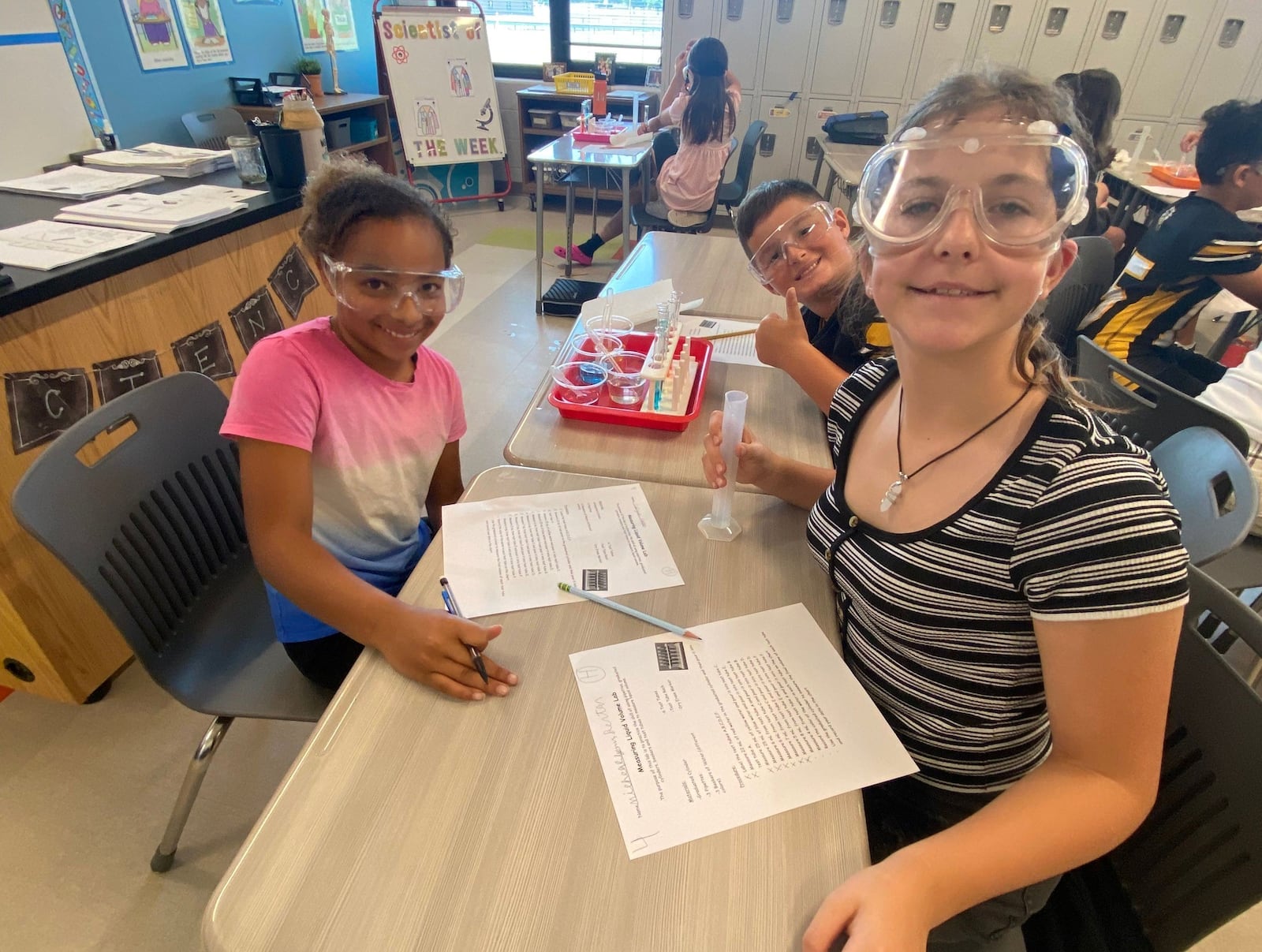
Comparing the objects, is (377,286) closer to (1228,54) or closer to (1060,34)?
(1060,34)

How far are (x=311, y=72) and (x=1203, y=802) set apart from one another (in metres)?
5.57

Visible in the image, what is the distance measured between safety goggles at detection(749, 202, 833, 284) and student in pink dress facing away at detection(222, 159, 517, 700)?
73 centimetres

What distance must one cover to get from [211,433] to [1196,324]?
4.55 m

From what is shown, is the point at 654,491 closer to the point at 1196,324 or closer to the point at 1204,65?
the point at 1196,324

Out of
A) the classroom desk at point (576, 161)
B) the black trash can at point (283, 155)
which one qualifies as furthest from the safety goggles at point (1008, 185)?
the classroom desk at point (576, 161)

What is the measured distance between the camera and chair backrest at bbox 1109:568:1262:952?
713 mm

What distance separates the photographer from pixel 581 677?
0.78 meters

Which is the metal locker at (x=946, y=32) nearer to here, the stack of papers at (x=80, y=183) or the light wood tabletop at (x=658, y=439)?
the light wood tabletop at (x=658, y=439)

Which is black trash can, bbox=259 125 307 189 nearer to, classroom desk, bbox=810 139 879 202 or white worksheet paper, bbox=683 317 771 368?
white worksheet paper, bbox=683 317 771 368

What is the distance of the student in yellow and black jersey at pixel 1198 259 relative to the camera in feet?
6.88

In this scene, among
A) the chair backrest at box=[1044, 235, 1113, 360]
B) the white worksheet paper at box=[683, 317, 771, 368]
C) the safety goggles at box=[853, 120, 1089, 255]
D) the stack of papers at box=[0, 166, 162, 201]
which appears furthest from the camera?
the chair backrest at box=[1044, 235, 1113, 360]

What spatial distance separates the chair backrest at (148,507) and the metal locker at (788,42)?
5.02 m

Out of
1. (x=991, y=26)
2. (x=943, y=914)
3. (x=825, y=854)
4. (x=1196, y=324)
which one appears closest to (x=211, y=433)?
(x=825, y=854)

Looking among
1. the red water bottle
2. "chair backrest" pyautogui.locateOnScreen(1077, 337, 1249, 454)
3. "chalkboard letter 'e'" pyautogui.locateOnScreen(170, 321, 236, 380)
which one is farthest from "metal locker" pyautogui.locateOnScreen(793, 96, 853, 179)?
"chalkboard letter 'e'" pyautogui.locateOnScreen(170, 321, 236, 380)
